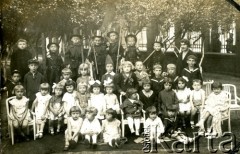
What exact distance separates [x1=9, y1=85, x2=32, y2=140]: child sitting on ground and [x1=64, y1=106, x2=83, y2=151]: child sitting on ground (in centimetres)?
29

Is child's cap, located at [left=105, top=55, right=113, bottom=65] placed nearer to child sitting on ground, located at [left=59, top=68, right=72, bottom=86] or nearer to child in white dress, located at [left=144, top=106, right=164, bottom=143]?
child sitting on ground, located at [left=59, top=68, right=72, bottom=86]

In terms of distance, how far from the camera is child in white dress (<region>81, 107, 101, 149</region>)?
7.99 ft

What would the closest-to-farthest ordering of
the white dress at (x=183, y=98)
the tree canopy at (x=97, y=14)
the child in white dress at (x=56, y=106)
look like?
the tree canopy at (x=97, y=14) → the child in white dress at (x=56, y=106) → the white dress at (x=183, y=98)

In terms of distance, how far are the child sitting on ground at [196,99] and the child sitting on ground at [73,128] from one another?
2.85ft

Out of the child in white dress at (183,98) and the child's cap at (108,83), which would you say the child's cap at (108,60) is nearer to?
the child's cap at (108,83)

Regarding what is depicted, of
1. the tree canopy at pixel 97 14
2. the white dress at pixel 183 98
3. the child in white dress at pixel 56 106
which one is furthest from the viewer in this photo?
the white dress at pixel 183 98

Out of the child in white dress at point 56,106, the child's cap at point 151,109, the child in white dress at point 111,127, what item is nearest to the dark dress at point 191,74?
the child's cap at point 151,109

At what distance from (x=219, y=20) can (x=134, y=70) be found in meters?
0.75

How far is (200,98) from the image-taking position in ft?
8.30

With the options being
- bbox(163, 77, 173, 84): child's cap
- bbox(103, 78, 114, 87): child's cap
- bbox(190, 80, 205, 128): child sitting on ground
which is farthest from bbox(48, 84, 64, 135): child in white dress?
bbox(190, 80, 205, 128): child sitting on ground

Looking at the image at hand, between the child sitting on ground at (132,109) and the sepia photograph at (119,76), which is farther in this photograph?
the child sitting on ground at (132,109)

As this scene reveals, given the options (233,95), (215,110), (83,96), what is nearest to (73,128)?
(83,96)

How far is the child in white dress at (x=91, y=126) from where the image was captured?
244cm

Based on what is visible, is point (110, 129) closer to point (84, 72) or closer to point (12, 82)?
point (84, 72)
